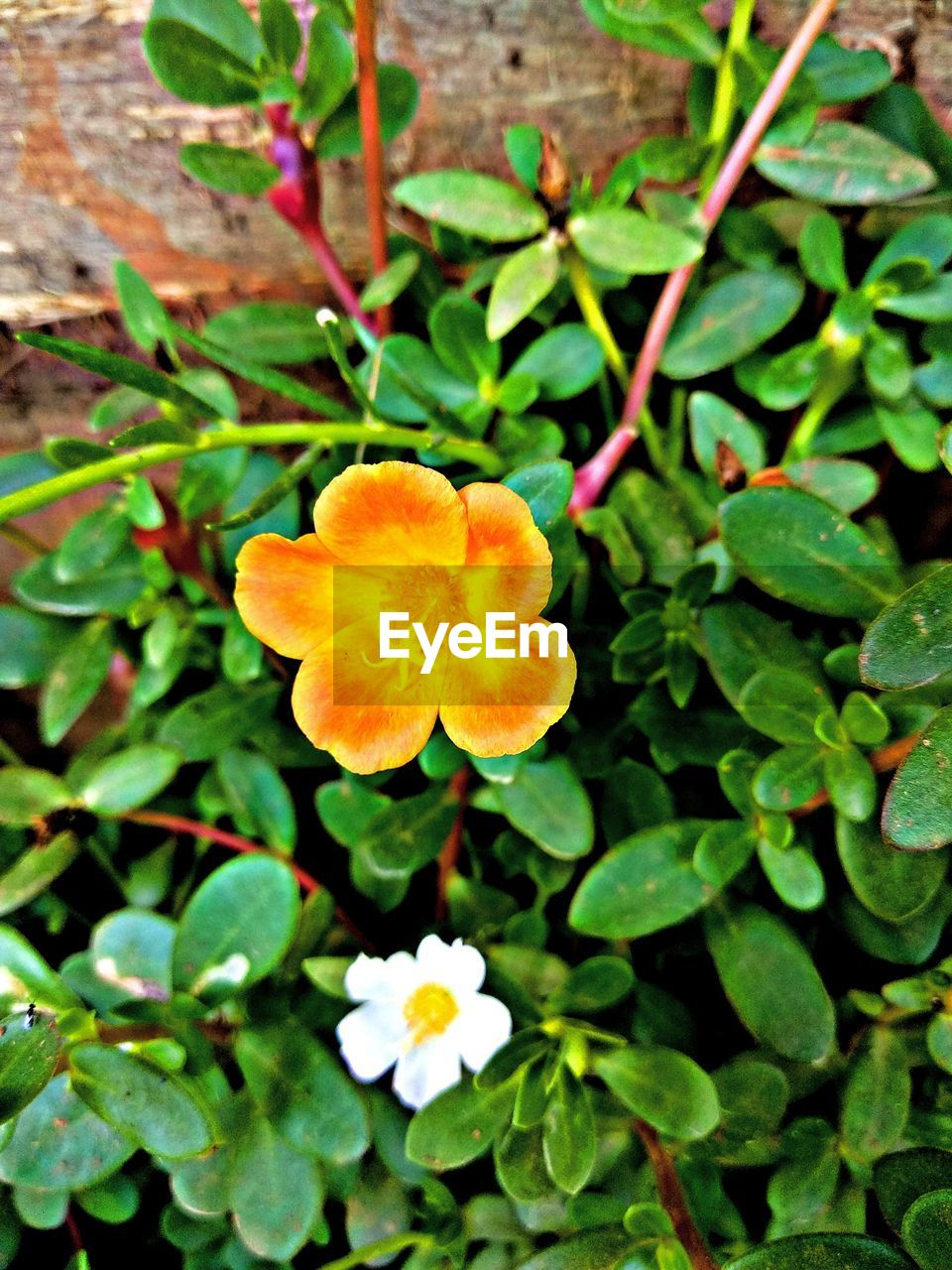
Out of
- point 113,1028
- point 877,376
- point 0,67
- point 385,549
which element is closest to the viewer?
point 385,549

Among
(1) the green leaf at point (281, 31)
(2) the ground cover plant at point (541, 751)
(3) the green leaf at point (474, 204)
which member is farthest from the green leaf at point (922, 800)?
(1) the green leaf at point (281, 31)

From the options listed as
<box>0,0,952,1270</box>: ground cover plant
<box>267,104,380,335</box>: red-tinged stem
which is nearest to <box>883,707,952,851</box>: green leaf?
<box>0,0,952,1270</box>: ground cover plant

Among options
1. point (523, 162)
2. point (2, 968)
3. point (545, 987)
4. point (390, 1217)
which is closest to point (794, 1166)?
point (545, 987)

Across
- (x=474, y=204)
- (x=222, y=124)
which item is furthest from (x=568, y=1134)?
(x=222, y=124)

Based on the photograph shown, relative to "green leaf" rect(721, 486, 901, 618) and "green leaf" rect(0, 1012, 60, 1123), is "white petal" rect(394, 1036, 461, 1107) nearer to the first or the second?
"green leaf" rect(0, 1012, 60, 1123)

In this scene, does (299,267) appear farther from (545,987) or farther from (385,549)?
(545,987)

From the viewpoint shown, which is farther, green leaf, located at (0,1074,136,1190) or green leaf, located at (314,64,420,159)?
green leaf, located at (314,64,420,159)

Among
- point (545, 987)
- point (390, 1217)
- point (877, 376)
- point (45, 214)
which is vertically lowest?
point (390, 1217)

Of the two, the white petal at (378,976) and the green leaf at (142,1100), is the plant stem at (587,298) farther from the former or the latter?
the green leaf at (142,1100)
